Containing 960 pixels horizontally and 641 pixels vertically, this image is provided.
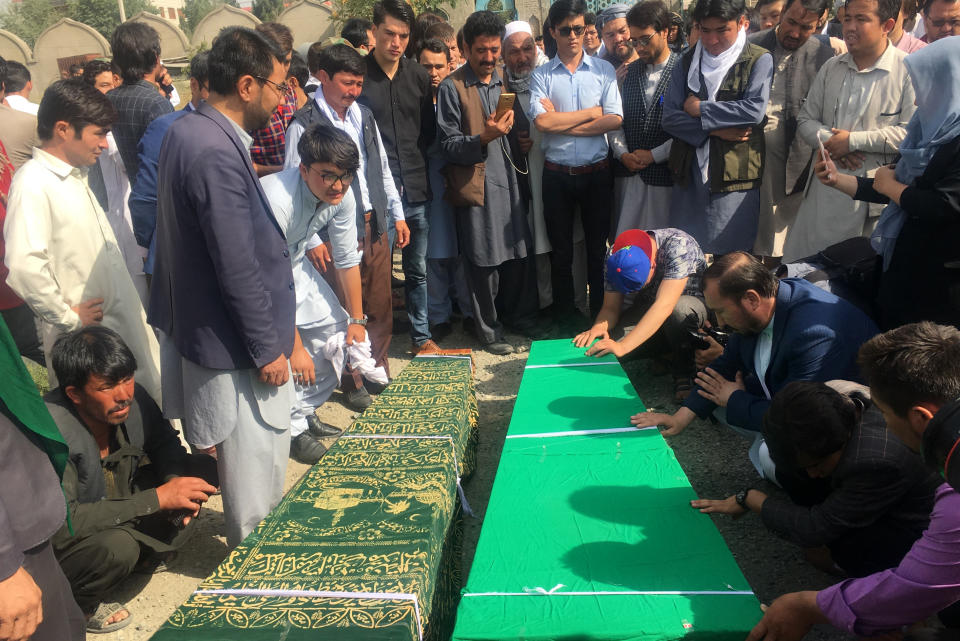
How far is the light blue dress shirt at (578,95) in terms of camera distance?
181 inches

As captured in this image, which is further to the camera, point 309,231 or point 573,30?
point 573,30

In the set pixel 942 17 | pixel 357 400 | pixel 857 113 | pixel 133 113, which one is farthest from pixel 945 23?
pixel 133 113

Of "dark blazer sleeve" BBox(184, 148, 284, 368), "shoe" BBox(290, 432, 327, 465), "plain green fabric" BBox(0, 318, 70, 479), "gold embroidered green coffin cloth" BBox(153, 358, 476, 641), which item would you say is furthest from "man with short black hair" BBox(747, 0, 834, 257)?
"plain green fabric" BBox(0, 318, 70, 479)

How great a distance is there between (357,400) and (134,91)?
2.19 metres

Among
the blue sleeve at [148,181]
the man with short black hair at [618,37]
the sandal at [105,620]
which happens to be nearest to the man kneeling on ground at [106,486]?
the sandal at [105,620]

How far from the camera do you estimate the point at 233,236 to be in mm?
2307

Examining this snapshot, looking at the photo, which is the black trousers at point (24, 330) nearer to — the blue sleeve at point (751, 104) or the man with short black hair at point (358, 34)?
the man with short black hair at point (358, 34)

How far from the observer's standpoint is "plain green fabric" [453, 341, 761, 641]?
185 centimetres

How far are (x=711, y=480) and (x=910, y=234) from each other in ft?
4.42

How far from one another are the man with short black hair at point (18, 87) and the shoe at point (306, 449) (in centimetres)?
318

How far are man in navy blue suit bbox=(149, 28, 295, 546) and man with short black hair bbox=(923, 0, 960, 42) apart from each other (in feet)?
13.2

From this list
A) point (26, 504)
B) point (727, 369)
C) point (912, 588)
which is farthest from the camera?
point (727, 369)

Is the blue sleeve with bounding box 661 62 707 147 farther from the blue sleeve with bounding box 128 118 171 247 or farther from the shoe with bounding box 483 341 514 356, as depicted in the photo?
the blue sleeve with bounding box 128 118 171 247

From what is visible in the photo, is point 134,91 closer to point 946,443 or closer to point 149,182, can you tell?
point 149,182
